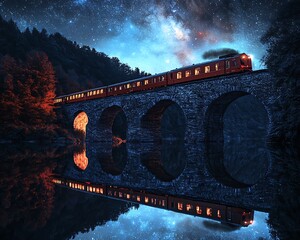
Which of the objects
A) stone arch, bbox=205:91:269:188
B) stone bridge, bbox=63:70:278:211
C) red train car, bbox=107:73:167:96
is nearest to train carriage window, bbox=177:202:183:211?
stone bridge, bbox=63:70:278:211

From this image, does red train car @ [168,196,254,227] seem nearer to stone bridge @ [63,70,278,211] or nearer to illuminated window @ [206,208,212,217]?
illuminated window @ [206,208,212,217]

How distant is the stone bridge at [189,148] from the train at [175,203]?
0.52 metres

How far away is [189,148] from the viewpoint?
74.4 feet

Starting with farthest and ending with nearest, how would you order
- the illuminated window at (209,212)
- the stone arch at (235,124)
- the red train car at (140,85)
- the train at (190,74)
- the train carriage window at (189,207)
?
the red train car at (140,85) → the stone arch at (235,124) → the train at (190,74) → the train carriage window at (189,207) → the illuminated window at (209,212)

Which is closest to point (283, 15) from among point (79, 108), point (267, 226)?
point (267, 226)

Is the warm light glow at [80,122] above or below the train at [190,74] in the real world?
below

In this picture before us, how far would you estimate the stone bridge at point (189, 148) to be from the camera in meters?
8.25

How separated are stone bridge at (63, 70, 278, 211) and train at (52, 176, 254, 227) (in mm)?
517

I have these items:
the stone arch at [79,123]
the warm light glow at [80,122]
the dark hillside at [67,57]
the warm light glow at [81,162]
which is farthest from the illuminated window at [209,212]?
the dark hillside at [67,57]

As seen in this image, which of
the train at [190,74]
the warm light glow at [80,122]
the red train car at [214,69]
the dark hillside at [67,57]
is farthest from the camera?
the dark hillside at [67,57]

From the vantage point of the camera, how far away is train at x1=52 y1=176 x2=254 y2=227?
4.98m

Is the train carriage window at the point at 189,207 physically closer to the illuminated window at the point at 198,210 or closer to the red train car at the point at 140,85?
the illuminated window at the point at 198,210

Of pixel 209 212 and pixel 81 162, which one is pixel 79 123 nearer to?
pixel 81 162

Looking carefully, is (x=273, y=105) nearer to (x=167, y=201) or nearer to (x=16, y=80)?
(x=167, y=201)
